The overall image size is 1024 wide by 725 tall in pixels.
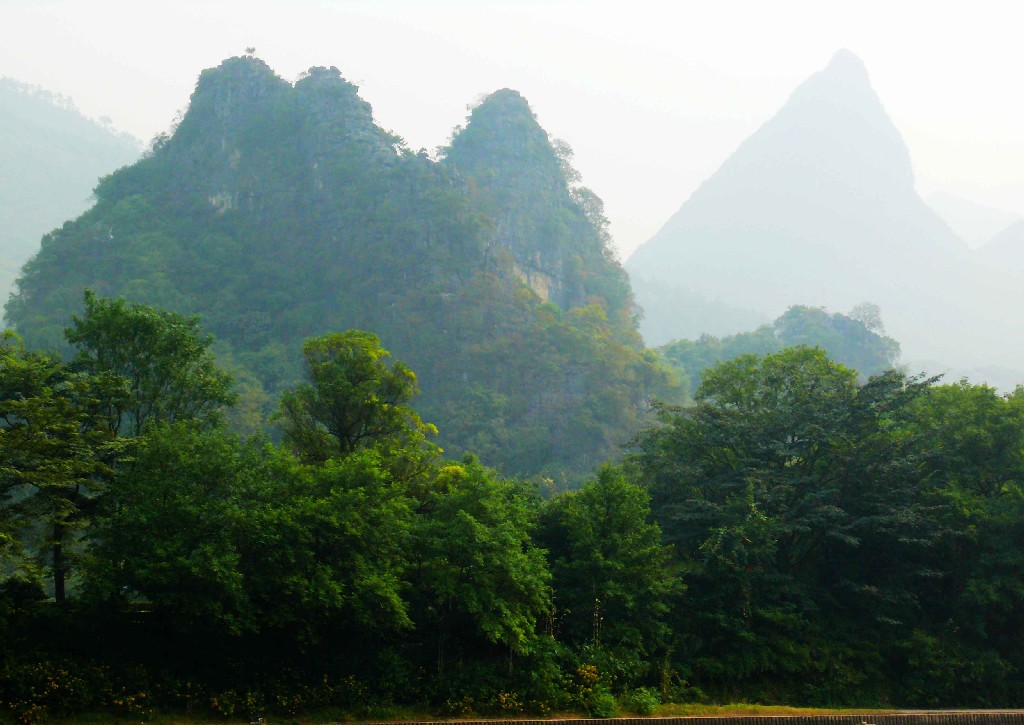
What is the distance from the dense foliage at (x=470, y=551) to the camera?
1894 cm

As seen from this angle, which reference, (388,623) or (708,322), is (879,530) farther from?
(708,322)

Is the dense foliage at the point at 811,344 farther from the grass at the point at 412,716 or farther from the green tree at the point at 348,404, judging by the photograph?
the grass at the point at 412,716

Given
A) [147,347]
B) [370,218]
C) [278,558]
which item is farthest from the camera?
[370,218]

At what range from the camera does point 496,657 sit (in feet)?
70.1

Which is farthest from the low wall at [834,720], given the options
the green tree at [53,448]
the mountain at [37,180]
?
the mountain at [37,180]

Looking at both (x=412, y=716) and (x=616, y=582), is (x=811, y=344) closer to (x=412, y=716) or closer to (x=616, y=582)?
(x=616, y=582)

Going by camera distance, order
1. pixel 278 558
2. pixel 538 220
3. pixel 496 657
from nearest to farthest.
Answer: pixel 278 558 → pixel 496 657 → pixel 538 220

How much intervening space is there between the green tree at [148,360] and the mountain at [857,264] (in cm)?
13687

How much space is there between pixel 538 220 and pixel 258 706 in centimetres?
7173

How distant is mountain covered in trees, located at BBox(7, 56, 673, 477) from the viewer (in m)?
61.7

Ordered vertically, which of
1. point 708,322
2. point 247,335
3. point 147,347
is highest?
point 708,322

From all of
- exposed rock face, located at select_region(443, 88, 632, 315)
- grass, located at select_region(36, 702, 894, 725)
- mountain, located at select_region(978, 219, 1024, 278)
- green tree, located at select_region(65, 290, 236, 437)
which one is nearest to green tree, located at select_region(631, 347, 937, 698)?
grass, located at select_region(36, 702, 894, 725)

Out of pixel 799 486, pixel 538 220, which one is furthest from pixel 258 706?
pixel 538 220

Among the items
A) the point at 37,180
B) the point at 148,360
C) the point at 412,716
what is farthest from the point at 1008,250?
the point at 412,716
